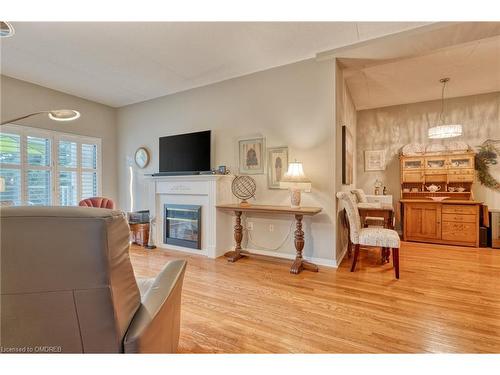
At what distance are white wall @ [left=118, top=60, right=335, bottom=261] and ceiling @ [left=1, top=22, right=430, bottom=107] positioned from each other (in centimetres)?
22

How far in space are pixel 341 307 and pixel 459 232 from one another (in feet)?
11.4

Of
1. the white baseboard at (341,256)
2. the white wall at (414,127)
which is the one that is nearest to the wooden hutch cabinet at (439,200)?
the white wall at (414,127)

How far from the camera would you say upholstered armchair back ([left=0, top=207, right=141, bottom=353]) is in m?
0.72

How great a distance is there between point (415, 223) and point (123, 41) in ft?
17.6

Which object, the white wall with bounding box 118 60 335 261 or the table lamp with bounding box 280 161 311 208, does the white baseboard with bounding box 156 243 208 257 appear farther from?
the table lamp with bounding box 280 161 311 208

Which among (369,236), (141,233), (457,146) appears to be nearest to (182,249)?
(141,233)

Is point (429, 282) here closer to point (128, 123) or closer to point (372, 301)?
point (372, 301)

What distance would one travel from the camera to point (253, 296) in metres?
2.31

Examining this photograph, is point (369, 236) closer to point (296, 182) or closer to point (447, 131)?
point (296, 182)

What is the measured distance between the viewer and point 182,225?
397 cm

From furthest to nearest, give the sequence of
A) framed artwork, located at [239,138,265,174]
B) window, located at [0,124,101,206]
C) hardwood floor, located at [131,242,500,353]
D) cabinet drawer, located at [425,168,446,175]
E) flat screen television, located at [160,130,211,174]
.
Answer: cabinet drawer, located at [425,168,446,175]
flat screen television, located at [160,130,211,174]
window, located at [0,124,101,206]
framed artwork, located at [239,138,265,174]
hardwood floor, located at [131,242,500,353]

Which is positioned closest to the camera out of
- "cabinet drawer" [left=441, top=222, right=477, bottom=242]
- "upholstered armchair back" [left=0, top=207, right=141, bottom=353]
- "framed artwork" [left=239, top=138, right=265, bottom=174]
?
"upholstered armchair back" [left=0, top=207, right=141, bottom=353]

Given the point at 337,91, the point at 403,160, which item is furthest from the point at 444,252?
the point at 337,91

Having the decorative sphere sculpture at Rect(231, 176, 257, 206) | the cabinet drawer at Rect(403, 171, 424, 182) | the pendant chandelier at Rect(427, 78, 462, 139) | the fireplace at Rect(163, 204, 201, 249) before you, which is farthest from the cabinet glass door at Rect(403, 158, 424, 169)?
the fireplace at Rect(163, 204, 201, 249)
